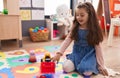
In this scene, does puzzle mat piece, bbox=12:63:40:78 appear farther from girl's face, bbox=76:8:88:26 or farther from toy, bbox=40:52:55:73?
girl's face, bbox=76:8:88:26

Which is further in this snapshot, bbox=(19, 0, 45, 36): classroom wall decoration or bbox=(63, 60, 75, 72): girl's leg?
bbox=(19, 0, 45, 36): classroom wall decoration

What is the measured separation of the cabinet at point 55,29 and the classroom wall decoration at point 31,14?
169 mm

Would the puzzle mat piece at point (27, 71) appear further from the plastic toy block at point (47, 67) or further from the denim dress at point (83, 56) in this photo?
the denim dress at point (83, 56)

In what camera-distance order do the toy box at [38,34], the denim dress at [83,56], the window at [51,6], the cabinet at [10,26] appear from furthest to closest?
the window at [51,6]
the toy box at [38,34]
the cabinet at [10,26]
the denim dress at [83,56]

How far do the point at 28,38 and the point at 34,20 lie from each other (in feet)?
1.07

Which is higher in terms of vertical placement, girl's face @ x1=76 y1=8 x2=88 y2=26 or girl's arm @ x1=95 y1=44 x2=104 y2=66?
girl's face @ x1=76 y1=8 x2=88 y2=26

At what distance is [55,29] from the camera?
2955mm

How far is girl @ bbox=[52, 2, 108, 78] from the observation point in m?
1.25

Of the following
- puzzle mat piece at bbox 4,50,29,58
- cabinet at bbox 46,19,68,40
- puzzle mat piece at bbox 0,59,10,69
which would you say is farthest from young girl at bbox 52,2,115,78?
cabinet at bbox 46,19,68,40

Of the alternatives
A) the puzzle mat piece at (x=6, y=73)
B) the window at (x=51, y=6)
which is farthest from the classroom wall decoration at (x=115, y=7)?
the puzzle mat piece at (x=6, y=73)

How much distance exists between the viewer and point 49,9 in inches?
117

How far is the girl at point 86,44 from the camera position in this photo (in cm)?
125

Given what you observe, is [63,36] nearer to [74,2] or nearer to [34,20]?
[34,20]

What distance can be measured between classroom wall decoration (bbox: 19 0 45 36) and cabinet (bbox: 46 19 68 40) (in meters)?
0.17
